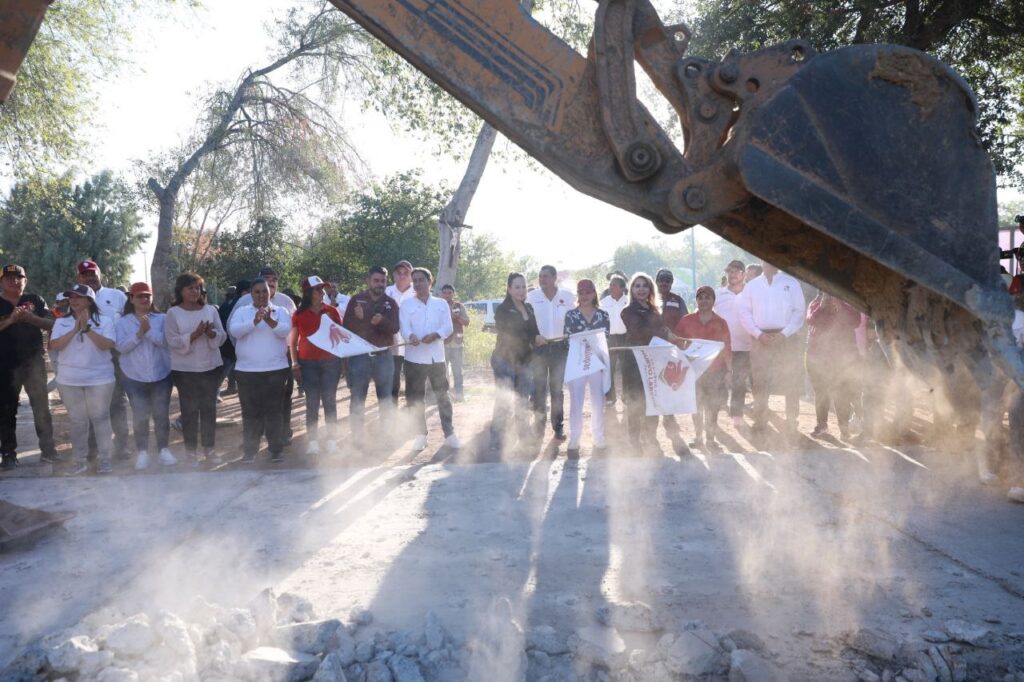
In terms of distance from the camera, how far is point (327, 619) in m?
3.58

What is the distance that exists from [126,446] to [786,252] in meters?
7.39

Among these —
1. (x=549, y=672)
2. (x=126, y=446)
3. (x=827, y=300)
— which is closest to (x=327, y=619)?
(x=549, y=672)

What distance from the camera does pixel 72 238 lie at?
122 ft

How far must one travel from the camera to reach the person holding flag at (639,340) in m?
7.77

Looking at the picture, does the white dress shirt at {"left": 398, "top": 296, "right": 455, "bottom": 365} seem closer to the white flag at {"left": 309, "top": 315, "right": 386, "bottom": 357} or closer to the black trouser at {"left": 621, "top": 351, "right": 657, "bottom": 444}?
the white flag at {"left": 309, "top": 315, "right": 386, "bottom": 357}

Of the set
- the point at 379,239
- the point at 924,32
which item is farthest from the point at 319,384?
the point at 379,239

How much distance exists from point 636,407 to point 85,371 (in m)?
5.44

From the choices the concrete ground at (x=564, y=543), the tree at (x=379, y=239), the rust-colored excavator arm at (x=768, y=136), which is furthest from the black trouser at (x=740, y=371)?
the tree at (x=379, y=239)

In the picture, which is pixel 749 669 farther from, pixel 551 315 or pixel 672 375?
pixel 551 315

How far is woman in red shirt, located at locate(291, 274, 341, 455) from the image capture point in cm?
789

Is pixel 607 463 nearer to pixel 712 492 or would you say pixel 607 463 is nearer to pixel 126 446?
pixel 712 492

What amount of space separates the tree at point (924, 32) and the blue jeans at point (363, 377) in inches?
306

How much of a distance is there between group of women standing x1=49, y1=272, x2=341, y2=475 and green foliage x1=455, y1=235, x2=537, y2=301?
114 feet

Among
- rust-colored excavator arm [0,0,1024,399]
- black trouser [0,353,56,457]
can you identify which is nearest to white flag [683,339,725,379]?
rust-colored excavator arm [0,0,1024,399]
